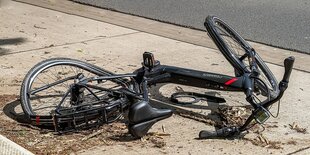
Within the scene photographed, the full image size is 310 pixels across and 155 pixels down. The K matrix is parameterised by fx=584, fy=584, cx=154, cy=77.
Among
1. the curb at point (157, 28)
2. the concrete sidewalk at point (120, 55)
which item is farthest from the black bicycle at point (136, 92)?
the curb at point (157, 28)

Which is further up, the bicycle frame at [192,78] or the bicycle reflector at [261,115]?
the bicycle frame at [192,78]

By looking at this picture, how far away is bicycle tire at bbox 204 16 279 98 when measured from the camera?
5.16m

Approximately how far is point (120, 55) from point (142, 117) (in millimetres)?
2998

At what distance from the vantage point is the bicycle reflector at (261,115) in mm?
4505

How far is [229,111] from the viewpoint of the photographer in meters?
5.22

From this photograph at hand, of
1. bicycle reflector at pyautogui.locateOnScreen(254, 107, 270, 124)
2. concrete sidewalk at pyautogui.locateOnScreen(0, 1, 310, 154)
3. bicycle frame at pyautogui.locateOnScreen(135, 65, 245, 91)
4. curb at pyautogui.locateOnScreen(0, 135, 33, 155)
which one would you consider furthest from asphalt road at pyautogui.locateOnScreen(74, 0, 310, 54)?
curb at pyautogui.locateOnScreen(0, 135, 33, 155)

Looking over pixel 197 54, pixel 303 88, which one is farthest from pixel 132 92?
pixel 197 54

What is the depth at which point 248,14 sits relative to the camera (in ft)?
34.4

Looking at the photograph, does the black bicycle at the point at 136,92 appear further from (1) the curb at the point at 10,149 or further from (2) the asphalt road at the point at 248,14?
(2) the asphalt road at the point at 248,14

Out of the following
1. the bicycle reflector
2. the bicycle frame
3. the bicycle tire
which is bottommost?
the bicycle reflector

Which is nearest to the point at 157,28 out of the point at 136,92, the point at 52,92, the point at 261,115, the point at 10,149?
the point at 52,92

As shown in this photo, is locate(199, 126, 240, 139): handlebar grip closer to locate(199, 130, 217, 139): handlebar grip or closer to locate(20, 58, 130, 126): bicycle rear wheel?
locate(199, 130, 217, 139): handlebar grip

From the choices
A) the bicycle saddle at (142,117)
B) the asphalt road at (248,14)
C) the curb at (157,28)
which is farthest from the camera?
the asphalt road at (248,14)

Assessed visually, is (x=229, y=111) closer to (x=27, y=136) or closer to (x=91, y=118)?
(x=91, y=118)
